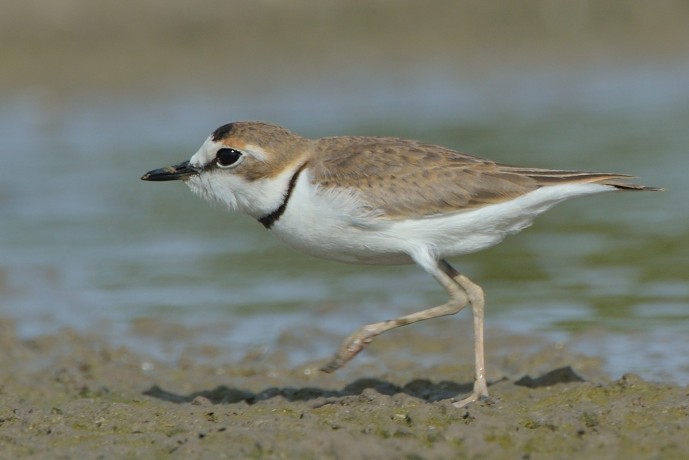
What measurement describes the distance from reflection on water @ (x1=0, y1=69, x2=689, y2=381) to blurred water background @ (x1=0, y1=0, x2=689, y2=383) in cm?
4

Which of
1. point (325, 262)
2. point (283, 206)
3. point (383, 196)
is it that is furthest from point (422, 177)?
point (325, 262)

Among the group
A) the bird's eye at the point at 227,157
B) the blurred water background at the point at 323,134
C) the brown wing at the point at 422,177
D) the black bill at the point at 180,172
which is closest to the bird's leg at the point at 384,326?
the brown wing at the point at 422,177

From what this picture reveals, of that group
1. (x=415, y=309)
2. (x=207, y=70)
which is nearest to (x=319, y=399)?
(x=415, y=309)

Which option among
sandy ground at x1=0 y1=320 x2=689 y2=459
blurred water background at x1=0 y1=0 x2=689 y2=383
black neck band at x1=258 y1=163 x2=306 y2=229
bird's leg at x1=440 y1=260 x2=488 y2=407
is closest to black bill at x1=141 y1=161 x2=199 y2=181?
black neck band at x1=258 y1=163 x2=306 y2=229

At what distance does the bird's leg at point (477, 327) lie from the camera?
741 cm

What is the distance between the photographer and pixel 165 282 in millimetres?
11883

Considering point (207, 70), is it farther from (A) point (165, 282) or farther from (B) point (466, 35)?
(A) point (165, 282)

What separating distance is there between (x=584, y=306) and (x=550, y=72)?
11675 millimetres

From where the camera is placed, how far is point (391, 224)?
7309mm

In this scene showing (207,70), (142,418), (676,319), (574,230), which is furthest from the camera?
(207,70)

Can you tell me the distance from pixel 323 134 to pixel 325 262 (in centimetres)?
556

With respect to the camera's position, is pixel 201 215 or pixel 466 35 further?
pixel 466 35

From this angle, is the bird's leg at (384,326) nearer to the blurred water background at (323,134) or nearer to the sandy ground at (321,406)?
the sandy ground at (321,406)

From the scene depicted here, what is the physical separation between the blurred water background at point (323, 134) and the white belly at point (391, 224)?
177cm
